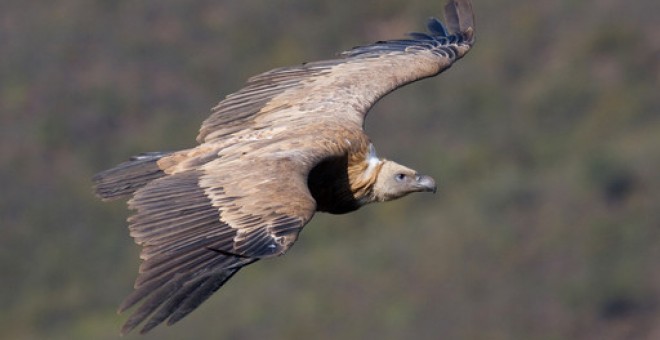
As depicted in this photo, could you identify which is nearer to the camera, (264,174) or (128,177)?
(264,174)

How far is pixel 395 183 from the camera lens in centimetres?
1644

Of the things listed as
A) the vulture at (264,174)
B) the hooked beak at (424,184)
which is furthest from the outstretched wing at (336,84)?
the hooked beak at (424,184)

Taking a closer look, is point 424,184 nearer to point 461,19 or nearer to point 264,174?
point 264,174

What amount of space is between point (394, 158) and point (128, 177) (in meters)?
23.2

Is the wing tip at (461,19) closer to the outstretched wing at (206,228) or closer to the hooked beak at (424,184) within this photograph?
the hooked beak at (424,184)

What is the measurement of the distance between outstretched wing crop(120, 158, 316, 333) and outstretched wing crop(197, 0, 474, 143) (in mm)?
1773

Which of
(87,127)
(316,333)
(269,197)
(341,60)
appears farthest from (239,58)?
(269,197)

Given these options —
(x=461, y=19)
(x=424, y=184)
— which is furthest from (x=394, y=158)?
(x=424, y=184)

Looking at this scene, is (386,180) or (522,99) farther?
(522,99)

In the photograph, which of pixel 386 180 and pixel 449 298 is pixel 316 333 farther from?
pixel 386 180

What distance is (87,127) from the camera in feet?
137

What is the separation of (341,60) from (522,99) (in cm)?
2525

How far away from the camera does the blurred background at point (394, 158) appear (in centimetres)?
3769

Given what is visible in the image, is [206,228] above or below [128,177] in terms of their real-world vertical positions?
below
